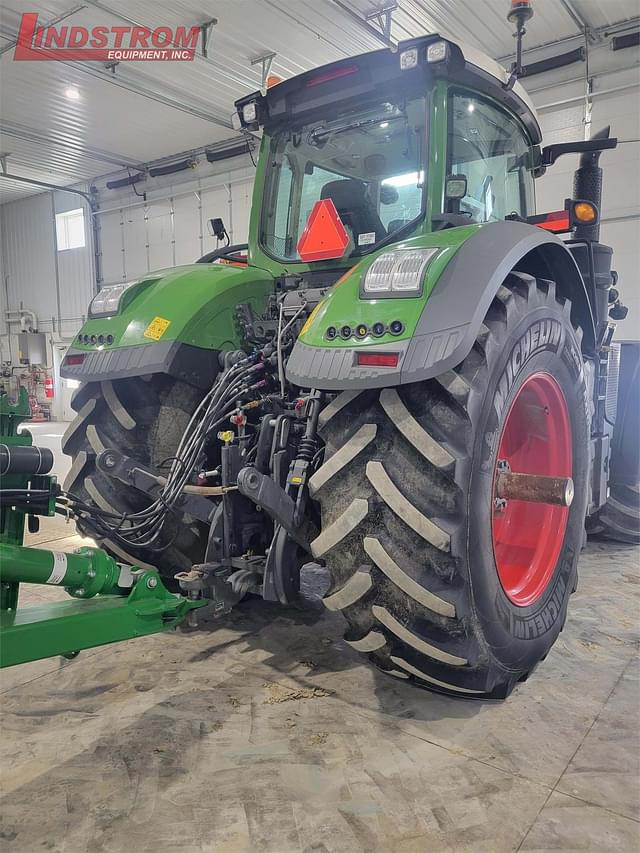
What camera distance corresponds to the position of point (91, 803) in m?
1.63

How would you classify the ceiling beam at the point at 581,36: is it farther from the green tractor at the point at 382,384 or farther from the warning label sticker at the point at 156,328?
the warning label sticker at the point at 156,328

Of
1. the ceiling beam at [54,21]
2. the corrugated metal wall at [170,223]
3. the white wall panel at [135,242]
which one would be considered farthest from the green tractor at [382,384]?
the white wall panel at [135,242]

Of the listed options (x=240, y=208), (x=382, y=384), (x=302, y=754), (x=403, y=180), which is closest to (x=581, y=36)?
(x=240, y=208)

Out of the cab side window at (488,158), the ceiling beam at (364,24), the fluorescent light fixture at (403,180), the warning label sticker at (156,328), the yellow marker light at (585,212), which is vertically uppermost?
the ceiling beam at (364,24)

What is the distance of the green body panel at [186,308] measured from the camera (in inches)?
96.0

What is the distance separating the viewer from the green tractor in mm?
1765

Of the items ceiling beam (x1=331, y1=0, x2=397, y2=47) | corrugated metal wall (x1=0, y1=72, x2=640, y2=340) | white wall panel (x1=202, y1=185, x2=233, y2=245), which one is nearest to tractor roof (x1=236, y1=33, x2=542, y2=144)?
ceiling beam (x1=331, y1=0, x2=397, y2=47)

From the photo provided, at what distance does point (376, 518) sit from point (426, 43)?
1762 millimetres

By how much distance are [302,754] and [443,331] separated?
50.1 inches

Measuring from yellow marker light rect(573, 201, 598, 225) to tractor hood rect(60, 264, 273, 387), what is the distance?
1.44 metres

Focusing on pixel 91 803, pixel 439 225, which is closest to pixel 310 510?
pixel 91 803

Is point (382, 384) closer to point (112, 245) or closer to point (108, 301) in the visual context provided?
point (108, 301)

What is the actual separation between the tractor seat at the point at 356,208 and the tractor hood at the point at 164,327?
18.6 inches

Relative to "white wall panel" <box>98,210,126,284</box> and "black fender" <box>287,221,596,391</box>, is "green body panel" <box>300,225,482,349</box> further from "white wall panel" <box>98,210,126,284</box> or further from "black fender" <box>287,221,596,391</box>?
"white wall panel" <box>98,210,126,284</box>
